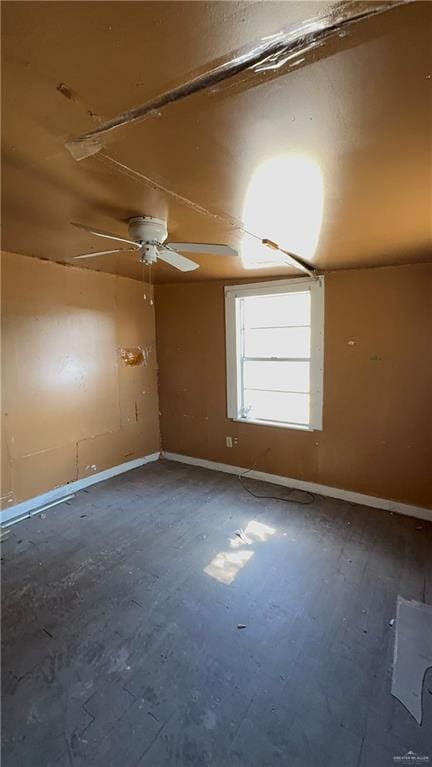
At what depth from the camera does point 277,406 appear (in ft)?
13.1

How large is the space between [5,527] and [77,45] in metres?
3.34

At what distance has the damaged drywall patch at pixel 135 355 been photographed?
4.27m

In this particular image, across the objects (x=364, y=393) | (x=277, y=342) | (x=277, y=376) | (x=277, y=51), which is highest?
(x=277, y=51)

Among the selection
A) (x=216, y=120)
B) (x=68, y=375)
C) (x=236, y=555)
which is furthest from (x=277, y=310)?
(x=216, y=120)

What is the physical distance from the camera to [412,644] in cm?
185

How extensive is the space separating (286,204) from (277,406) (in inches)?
100

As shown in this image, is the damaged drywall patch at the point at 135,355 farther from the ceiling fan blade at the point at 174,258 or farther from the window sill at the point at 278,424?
the ceiling fan blade at the point at 174,258

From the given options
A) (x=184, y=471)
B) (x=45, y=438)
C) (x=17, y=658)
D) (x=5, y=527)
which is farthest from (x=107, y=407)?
(x=17, y=658)

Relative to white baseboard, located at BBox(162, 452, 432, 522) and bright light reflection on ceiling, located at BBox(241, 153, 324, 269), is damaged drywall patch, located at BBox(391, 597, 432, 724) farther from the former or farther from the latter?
bright light reflection on ceiling, located at BBox(241, 153, 324, 269)

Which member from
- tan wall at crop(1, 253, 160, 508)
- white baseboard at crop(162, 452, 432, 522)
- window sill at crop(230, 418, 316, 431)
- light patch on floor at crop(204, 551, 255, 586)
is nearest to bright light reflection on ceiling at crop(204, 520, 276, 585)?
light patch on floor at crop(204, 551, 255, 586)

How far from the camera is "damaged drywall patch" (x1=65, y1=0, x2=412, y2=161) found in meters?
0.74

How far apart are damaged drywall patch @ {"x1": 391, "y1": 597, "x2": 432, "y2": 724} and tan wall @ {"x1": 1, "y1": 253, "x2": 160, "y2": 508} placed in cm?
313

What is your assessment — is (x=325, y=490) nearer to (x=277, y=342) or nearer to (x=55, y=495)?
(x=277, y=342)

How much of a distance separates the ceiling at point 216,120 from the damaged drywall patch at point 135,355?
2221mm
